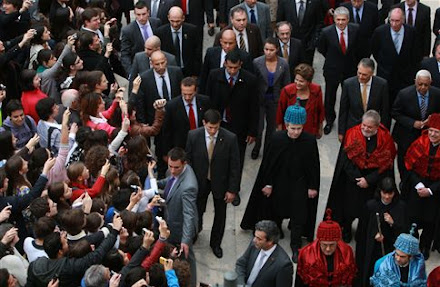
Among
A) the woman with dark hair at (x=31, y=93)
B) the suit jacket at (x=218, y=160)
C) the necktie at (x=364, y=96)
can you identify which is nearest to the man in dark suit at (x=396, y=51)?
the necktie at (x=364, y=96)

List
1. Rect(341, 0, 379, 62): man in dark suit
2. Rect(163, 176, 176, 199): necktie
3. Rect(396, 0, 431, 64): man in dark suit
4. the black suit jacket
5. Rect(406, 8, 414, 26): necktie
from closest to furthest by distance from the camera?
Rect(163, 176, 176, 199): necktie, the black suit jacket, Rect(396, 0, 431, 64): man in dark suit, Rect(406, 8, 414, 26): necktie, Rect(341, 0, 379, 62): man in dark suit

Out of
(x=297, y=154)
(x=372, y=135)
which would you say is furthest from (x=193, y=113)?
(x=372, y=135)

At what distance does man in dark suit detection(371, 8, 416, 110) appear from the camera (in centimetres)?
1262

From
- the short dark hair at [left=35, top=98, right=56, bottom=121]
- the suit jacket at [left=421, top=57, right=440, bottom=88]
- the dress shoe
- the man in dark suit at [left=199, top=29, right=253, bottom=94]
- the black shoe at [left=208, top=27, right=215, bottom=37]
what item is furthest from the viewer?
the black shoe at [left=208, top=27, right=215, bottom=37]

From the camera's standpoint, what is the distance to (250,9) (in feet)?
43.5

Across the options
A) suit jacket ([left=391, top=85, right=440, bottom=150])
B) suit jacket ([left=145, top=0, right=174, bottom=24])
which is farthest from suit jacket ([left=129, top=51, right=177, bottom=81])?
suit jacket ([left=391, top=85, right=440, bottom=150])

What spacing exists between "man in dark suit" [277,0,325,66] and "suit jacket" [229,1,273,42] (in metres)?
0.38

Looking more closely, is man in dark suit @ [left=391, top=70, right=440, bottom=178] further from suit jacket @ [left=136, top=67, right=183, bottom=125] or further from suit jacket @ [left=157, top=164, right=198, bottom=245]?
suit jacket @ [left=157, top=164, right=198, bottom=245]

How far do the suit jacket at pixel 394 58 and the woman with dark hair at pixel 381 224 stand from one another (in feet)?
11.1

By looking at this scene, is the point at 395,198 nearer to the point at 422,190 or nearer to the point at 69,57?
the point at 422,190

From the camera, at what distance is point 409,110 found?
11.3 meters

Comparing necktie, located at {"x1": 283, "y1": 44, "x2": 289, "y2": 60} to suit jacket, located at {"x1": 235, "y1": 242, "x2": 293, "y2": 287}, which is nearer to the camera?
suit jacket, located at {"x1": 235, "y1": 242, "x2": 293, "y2": 287}

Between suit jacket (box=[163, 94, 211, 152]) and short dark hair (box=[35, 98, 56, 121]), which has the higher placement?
short dark hair (box=[35, 98, 56, 121])

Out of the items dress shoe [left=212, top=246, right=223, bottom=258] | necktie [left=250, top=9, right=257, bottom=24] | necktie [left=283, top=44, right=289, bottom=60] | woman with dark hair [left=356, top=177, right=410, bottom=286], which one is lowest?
dress shoe [left=212, top=246, right=223, bottom=258]
